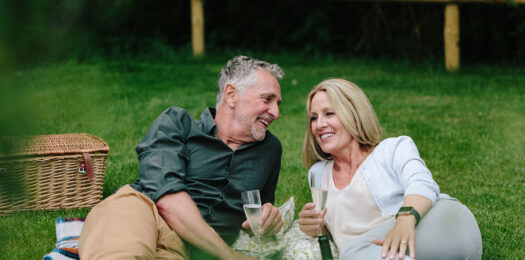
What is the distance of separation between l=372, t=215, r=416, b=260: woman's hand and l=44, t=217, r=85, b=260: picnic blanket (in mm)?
1579

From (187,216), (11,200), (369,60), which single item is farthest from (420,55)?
(11,200)

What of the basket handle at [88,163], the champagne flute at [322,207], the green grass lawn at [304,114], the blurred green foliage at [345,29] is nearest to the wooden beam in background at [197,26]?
the green grass lawn at [304,114]

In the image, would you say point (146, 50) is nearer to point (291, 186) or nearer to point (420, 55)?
point (420, 55)

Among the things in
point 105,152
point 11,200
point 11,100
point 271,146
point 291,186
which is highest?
point 11,100

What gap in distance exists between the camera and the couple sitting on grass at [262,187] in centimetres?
250

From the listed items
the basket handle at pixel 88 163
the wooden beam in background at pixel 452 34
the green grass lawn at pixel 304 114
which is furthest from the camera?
the wooden beam in background at pixel 452 34

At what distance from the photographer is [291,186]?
4512mm

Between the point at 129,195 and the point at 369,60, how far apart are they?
861 centimetres

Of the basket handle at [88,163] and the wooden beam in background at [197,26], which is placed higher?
the wooden beam in background at [197,26]

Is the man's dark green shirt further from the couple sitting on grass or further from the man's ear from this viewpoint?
the man's ear

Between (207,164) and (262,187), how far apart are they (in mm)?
344

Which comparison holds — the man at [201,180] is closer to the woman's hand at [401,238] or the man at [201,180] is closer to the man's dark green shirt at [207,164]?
the man's dark green shirt at [207,164]

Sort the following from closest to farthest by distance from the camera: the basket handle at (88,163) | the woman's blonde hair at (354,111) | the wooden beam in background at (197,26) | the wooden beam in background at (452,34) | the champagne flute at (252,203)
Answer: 1. the champagne flute at (252,203)
2. the woman's blonde hair at (354,111)
3. the basket handle at (88,163)
4. the wooden beam in background at (452,34)
5. the wooden beam in background at (197,26)

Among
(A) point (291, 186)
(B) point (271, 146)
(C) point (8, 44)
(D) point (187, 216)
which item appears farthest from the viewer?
(A) point (291, 186)
